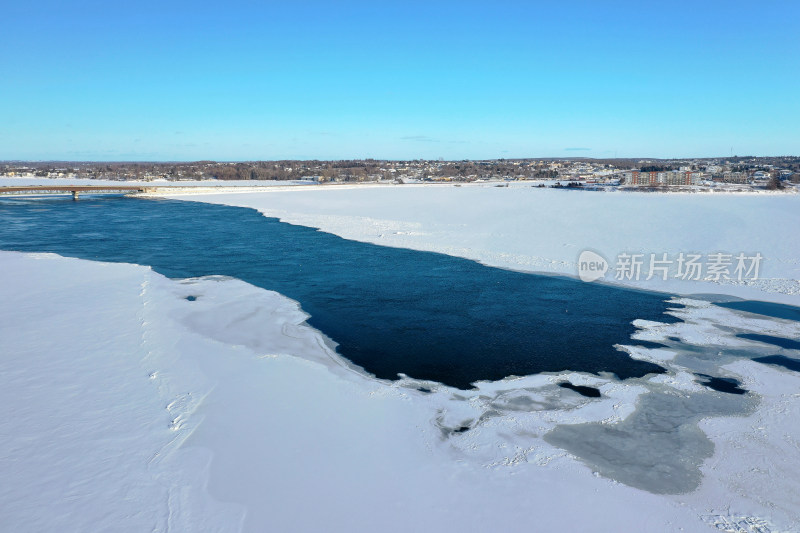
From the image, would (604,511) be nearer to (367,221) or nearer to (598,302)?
(598,302)

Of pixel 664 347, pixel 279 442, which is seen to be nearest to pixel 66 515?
pixel 279 442

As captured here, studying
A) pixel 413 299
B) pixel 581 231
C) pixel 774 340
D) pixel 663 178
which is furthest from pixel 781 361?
pixel 663 178

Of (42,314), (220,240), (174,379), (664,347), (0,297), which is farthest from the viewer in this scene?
(220,240)

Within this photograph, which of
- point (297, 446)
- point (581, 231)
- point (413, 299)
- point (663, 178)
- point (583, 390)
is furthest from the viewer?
point (663, 178)

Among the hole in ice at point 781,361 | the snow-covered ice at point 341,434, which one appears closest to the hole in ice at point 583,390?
the snow-covered ice at point 341,434

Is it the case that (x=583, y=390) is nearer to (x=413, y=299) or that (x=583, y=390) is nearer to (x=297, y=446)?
(x=297, y=446)
